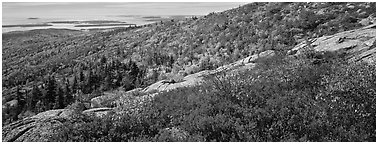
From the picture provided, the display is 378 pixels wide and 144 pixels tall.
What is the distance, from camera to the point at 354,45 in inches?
445

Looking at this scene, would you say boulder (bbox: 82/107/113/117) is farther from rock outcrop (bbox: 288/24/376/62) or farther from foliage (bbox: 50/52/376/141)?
rock outcrop (bbox: 288/24/376/62)

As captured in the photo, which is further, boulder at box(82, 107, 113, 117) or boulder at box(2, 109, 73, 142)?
boulder at box(82, 107, 113, 117)

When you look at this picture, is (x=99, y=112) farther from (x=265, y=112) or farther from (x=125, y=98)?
(x=265, y=112)

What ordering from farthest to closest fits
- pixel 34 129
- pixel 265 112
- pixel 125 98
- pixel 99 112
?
1. pixel 125 98
2. pixel 99 112
3. pixel 34 129
4. pixel 265 112

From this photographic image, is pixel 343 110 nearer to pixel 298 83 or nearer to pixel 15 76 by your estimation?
pixel 298 83

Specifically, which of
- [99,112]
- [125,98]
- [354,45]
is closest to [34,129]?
[99,112]

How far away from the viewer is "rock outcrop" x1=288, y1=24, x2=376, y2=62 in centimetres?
1010

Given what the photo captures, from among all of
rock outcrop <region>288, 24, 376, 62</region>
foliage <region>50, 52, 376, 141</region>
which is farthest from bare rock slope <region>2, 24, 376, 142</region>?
foliage <region>50, 52, 376, 141</region>

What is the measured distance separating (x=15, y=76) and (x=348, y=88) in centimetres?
4117

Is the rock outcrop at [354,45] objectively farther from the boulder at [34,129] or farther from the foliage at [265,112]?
the boulder at [34,129]

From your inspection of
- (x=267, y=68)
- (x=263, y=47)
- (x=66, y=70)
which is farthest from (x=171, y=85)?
(x=66, y=70)

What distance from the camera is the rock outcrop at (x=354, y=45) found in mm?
10105

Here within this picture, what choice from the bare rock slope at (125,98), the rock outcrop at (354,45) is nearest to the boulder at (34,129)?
the bare rock slope at (125,98)

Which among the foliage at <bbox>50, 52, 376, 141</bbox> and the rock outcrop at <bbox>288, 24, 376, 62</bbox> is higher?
the rock outcrop at <bbox>288, 24, 376, 62</bbox>
